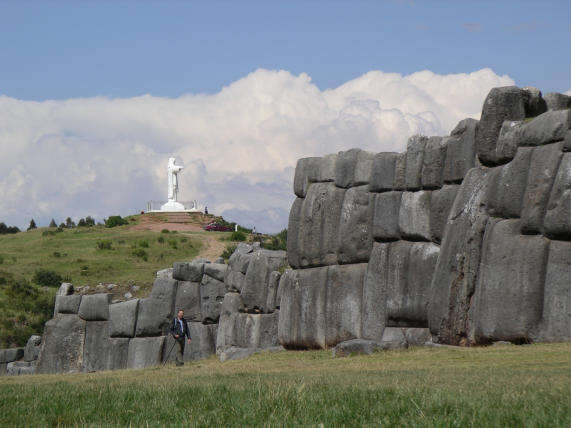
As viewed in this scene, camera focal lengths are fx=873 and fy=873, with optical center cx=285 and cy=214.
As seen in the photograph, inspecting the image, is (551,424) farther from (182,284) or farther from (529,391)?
(182,284)

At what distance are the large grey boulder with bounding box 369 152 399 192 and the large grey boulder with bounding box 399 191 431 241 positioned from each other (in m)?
0.96

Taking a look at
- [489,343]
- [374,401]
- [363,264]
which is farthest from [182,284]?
[374,401]

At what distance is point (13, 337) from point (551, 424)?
41411 millimetres

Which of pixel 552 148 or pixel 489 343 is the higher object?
pixel 552 148

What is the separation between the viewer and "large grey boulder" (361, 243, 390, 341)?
25.3 metres

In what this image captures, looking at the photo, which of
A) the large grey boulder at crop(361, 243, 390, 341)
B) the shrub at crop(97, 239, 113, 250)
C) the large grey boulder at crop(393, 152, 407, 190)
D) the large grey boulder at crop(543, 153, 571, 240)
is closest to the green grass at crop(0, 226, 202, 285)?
the shrub at crop(97, 239, 113, 250)

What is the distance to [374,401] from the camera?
1002cm

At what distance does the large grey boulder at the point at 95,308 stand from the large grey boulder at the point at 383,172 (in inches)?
565

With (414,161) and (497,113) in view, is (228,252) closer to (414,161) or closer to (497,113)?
(414,161)

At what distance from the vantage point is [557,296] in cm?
1894

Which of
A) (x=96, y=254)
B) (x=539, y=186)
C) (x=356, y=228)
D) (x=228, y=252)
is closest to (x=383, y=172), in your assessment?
(x=356, y=228)

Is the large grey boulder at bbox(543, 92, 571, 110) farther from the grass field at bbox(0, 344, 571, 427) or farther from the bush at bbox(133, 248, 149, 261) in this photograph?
the bush at bbox(133, 248, 149, 261)

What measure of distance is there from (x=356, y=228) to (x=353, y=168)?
1.95 meters

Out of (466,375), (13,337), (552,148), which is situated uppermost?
(552,148)
